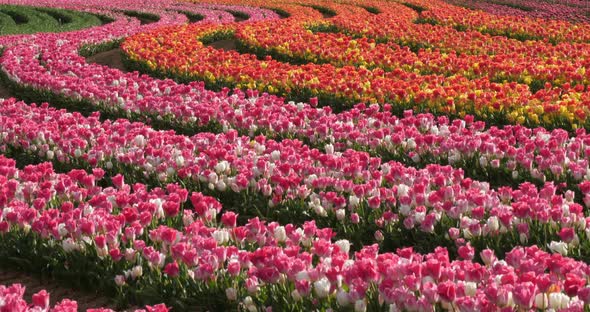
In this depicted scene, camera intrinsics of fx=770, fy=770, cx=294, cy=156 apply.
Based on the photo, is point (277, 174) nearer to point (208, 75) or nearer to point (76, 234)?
point (76, 234)

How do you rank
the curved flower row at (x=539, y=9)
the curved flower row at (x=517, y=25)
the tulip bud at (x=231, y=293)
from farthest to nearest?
the curved flower row at (x=539, y=9), the curved flower row at (x=517, y=25), the tulip bud at (x=231, y=293)

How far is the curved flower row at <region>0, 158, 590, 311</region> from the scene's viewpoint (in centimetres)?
368

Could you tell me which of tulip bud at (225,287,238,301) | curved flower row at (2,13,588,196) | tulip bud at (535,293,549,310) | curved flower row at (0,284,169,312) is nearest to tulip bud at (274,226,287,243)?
tulip bud at (225,287,238,301)

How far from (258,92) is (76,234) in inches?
228

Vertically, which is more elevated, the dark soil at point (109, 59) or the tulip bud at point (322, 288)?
the tulip bud at point (322, 288)

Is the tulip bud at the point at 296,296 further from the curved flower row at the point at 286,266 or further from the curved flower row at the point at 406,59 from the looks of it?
the curved flower row at the point at 406,59

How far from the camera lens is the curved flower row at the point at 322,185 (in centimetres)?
515

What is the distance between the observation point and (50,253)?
209 inches

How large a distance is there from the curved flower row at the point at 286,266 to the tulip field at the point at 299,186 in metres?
0.01

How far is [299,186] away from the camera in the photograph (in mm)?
6242

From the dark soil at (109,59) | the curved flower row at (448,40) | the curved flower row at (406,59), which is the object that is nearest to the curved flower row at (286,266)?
the curved flower row at (406,59)

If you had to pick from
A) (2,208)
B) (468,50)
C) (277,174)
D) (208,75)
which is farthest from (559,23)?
(2,208)

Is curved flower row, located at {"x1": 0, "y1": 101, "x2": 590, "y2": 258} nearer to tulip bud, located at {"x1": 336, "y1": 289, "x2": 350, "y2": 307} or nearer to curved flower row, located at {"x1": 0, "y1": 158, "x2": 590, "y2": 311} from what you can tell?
curved flower row, located at {"x1": 0, "y1": 158, "x2": 590, "y2": 311}

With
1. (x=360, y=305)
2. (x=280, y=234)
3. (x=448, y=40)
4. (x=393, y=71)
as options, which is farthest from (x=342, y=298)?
(x=448, y=40)
